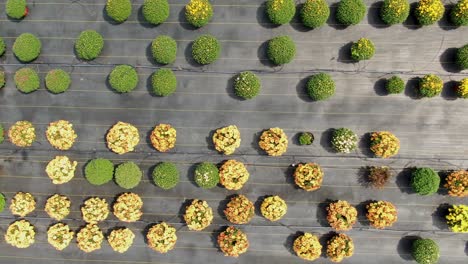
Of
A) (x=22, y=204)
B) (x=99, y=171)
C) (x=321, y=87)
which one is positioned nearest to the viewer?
(x=321, y=87)

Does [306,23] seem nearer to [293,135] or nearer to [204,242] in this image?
[293,135]

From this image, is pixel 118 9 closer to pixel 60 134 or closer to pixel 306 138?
pixel 60 134

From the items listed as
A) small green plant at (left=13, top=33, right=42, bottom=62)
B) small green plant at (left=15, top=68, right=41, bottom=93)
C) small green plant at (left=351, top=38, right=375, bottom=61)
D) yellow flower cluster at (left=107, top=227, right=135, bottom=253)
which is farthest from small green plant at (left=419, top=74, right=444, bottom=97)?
small green plant at (left=13, top=33, right=42, bottom=62)

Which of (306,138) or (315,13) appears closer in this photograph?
(315,13)

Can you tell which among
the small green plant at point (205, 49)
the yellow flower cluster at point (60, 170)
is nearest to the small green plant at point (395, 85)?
the small green plant at point (205, 49)

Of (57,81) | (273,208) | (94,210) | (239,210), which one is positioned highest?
(57,81)

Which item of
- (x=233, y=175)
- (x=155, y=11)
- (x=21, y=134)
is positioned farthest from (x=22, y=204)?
(x=155, y=11)

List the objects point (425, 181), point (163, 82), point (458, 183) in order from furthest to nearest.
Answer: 1. point (163, 82)
2. point (458, 183)
3. point (425, 181)

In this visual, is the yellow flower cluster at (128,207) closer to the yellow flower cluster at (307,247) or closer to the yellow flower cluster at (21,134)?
the yellow flower cluster at (21,134)
